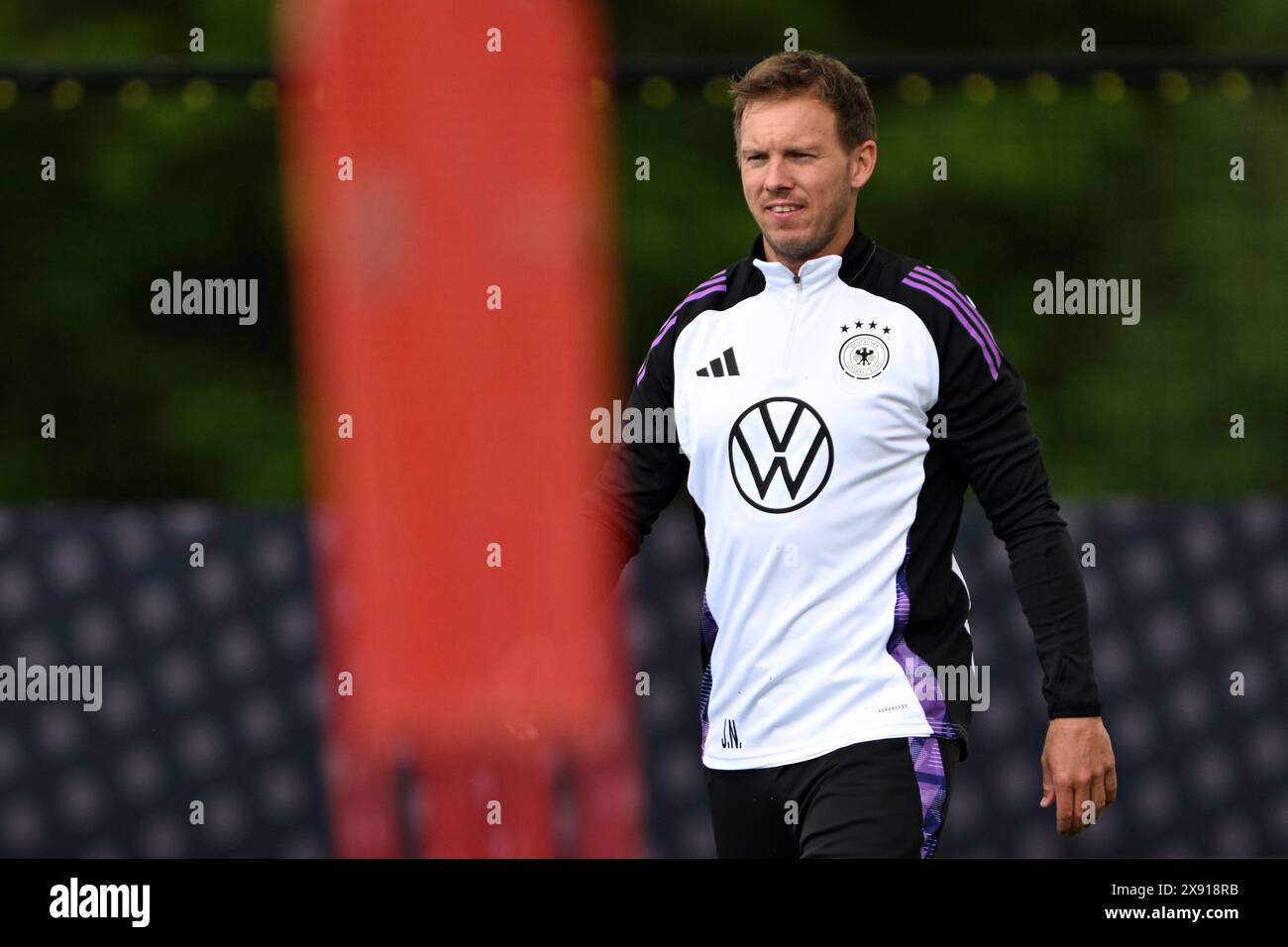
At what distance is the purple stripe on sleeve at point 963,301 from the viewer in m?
3.35

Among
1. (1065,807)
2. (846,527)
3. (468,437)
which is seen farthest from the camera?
(468,437)

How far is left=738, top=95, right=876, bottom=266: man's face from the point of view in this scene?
10.9 ft

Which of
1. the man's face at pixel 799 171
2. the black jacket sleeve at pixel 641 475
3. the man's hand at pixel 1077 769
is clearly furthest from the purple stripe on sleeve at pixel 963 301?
the man's hand at pixel 1077 769

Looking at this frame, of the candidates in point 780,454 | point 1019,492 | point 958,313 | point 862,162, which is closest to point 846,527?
point 780,454

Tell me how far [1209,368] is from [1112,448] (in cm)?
32

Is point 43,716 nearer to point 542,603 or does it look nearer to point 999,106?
point 542,603

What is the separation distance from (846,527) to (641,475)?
0.44 m

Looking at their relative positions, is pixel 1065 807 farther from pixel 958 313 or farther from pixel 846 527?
pixel 958 313

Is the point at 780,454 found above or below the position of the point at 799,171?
below

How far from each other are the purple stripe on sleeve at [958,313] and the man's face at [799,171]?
157 mm

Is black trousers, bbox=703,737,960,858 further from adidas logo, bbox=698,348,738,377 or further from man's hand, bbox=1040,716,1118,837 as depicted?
adidas logo, bbox=698,348,738,377

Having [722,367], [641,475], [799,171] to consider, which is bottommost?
[641,475]

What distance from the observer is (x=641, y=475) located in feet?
11.6
